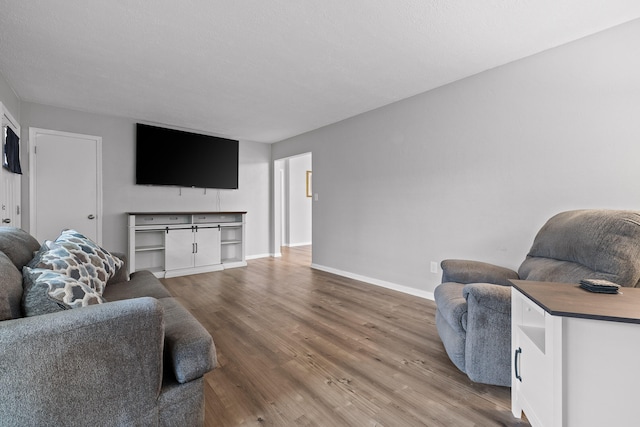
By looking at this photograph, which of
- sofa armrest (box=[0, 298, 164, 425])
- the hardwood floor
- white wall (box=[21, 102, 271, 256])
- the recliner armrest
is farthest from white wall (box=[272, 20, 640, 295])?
sofa armrest (box=[0, 298, 164, 425])

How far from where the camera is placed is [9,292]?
1.05 metres

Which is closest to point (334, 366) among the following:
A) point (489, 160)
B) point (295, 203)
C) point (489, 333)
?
point (489, 333)

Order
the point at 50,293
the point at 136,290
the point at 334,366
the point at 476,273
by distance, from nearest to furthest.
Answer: the point at 50,293
the point at 334,366
the point at 136,290
the point at 476,273

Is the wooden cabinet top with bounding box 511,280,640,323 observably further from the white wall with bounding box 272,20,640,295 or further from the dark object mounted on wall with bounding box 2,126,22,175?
the dark object mounted on wall with bounding box 2,126,22,175

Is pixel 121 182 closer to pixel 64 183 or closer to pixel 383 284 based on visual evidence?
pixel 64 183

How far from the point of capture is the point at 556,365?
3.25 ft

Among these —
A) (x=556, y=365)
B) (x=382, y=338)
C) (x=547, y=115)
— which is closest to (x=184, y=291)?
(x=382, y=338)

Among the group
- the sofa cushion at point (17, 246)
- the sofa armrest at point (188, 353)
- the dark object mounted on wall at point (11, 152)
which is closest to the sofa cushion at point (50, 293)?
the sofa cushion at point (17, 246)

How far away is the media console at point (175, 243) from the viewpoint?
169 inches

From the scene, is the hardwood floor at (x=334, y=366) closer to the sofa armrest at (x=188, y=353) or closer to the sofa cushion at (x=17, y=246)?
the sofa armrest at (x=188, y=353)

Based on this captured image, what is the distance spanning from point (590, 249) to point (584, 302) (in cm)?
74

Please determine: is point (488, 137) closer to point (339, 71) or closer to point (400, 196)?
point (400, 196)

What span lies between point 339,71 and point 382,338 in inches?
98.2

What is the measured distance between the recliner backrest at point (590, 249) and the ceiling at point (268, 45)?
1431 mm
